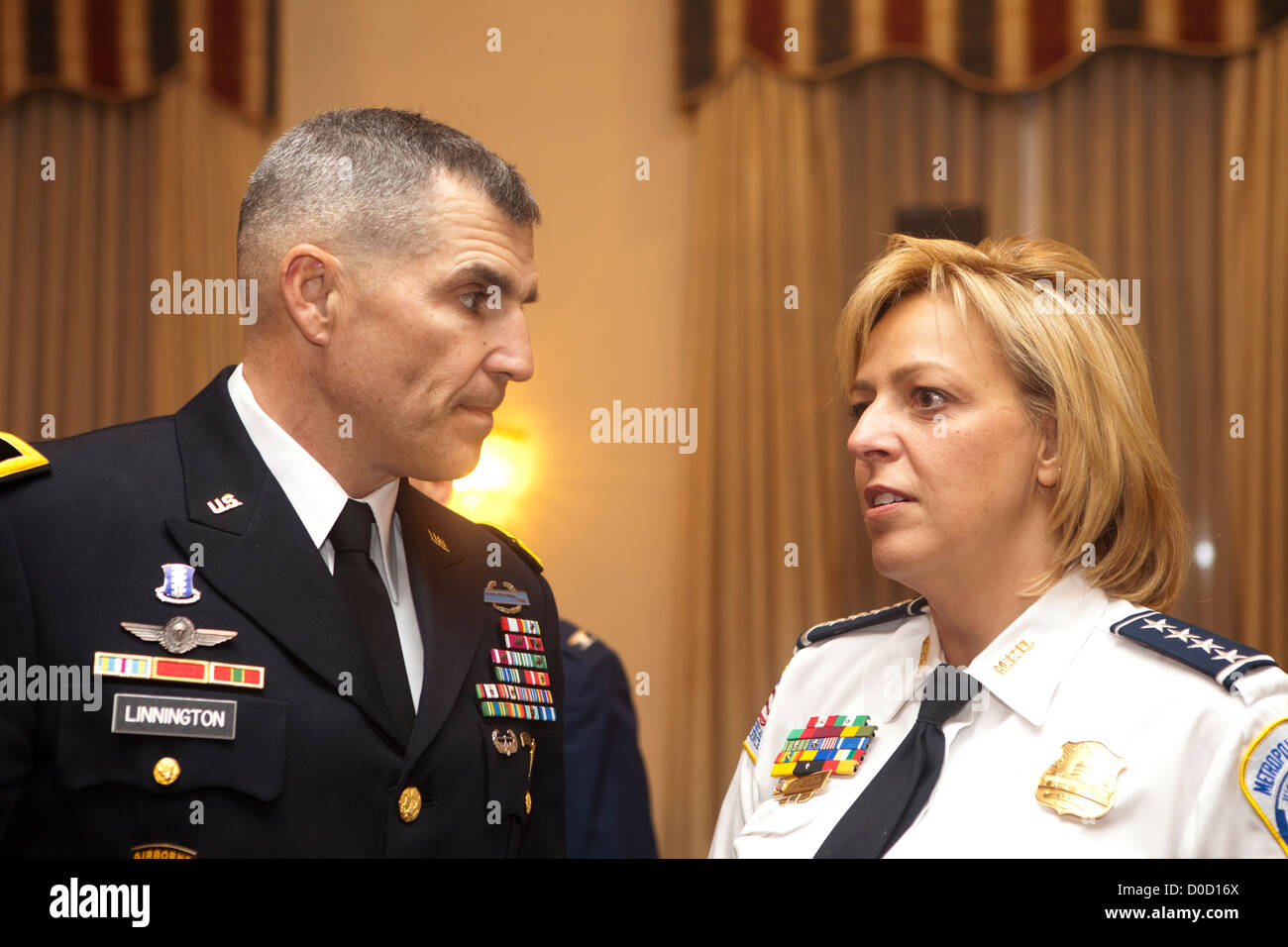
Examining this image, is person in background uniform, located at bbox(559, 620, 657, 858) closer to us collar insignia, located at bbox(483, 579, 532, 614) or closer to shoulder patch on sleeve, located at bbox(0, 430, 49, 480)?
us collar insignia, located at bbox(483, 579, 532, 614)

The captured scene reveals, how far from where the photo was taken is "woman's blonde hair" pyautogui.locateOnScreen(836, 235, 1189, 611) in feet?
5.51

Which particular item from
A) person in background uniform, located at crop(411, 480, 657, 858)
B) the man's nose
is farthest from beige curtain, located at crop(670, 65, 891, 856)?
the man's nose

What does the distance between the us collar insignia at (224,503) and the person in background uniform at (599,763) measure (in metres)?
1.42

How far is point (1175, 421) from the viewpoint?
486 cm

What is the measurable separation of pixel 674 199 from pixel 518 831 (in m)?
3.96

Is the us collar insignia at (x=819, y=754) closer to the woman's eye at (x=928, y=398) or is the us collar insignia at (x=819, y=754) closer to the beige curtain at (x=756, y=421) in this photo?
the woman's eye at (x=928, y=398)

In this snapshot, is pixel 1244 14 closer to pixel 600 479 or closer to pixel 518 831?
pixel 600 479

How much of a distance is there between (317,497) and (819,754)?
2.64 feet

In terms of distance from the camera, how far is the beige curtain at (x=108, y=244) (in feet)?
17.3

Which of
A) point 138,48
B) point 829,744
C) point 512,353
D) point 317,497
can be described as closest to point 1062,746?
point 829,744

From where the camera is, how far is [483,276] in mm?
1653

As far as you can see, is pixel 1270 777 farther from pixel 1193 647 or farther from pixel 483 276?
pixel 483 276
